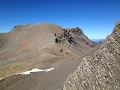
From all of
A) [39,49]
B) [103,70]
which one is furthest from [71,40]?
[103,70]

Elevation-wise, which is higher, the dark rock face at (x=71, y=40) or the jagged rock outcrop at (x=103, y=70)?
the dark rock face at (x=71, y=40)

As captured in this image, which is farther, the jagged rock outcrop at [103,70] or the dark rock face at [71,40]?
the dark rock face at [71,40]

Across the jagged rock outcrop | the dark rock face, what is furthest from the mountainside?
the jagged rock outcrop

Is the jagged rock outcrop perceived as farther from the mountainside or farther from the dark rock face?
the dark rock face

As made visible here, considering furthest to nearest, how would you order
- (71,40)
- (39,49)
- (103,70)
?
(71,40)
(39,49)
(103,70)

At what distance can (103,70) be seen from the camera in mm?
16078

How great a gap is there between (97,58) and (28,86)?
17868 mm

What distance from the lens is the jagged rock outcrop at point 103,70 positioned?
15.1 metres

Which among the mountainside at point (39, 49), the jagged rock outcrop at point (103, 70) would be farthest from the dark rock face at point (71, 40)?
the jagged rock outcrop at point (103, 70)

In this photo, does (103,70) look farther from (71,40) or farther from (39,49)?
(71,40)

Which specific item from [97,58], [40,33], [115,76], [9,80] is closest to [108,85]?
[115,76]

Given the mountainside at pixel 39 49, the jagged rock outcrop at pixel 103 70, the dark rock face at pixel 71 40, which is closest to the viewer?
the jagged rock outcrop at pixel 103 70

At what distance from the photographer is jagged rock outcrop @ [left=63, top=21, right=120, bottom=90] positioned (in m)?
15.1

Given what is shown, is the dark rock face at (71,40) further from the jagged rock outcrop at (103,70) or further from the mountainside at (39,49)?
the jagged rock outcrop at (103,70)
